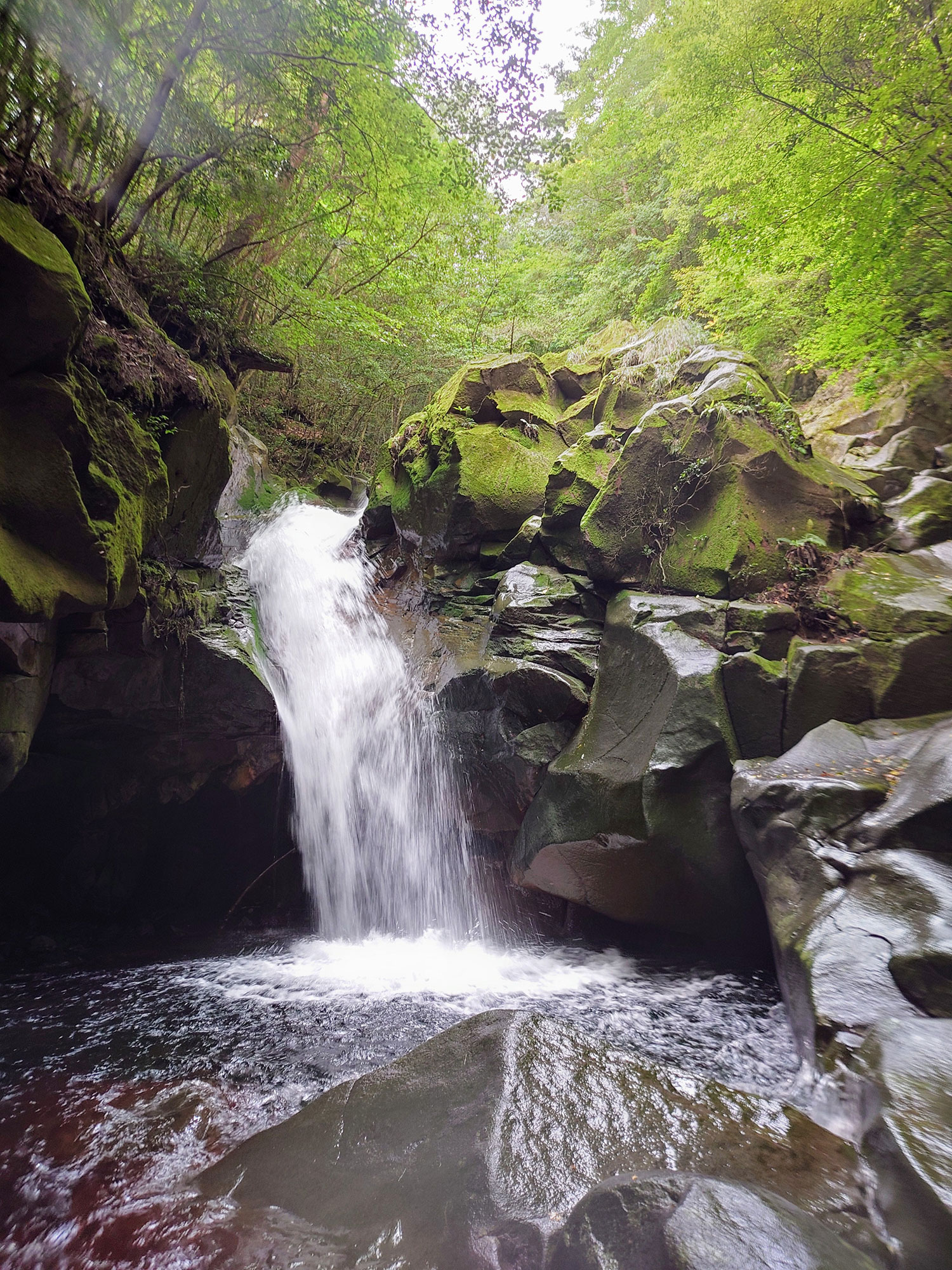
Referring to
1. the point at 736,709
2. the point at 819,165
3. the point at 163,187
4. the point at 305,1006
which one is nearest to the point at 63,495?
the point at 163,187

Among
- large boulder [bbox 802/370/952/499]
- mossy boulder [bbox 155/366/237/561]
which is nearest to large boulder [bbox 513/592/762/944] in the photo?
large boulder [bbox 802/370/952/499]

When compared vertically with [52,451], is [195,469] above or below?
above

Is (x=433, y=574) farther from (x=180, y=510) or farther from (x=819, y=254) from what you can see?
(x=819, y=254)

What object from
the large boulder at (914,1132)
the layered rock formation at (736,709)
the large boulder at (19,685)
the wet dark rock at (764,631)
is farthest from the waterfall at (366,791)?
the large boulder at (914,1132)

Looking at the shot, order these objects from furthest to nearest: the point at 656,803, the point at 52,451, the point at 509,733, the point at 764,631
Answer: the point at 509,733 → the point at 764,631 → the point at 656,803 → the point at 52,451

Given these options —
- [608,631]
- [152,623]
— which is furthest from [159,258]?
[608,631]

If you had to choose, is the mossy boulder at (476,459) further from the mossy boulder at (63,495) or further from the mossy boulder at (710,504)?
the mossy boulder at (63,495)

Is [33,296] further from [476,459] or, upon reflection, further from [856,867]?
[476,459]

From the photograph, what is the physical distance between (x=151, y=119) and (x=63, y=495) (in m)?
4.46

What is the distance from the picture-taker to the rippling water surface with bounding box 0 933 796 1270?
2631mm

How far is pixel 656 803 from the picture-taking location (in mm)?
5102

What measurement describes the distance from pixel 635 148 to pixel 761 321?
23.5 feet

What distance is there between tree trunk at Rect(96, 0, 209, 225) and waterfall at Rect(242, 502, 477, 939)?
4692 millimetres

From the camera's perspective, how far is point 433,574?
9844mm
